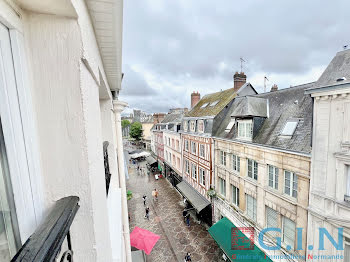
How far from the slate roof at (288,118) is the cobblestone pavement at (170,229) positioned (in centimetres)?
778

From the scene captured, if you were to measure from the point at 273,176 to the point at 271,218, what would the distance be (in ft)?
7.38

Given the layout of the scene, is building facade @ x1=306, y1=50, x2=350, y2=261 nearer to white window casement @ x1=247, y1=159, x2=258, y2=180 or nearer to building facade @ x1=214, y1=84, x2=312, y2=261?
building facade @ x1=214, y1=84, x2=312, y2=261

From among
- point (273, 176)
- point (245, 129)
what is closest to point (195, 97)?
point (245, 129)

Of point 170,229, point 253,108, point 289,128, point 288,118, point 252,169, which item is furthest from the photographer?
point 170,229

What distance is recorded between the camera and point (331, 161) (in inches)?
241

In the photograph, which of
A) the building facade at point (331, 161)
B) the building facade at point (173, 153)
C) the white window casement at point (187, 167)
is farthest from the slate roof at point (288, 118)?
the building facade at point (173, 153)

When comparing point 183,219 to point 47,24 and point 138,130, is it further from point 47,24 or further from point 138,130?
point 138,130

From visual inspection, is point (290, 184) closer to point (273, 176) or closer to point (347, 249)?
point (273, 176)

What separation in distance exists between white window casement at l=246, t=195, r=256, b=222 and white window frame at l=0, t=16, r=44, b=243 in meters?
10.8

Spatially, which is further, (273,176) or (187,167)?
(187,167)

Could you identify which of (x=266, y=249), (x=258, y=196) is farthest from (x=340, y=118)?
(x=266, y=249)

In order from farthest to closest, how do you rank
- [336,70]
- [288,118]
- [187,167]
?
[187,167]
[288,118]
[336,70]

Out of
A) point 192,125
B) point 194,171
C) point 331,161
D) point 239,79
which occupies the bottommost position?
point 194,171

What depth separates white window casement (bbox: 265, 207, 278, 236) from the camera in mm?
8591
